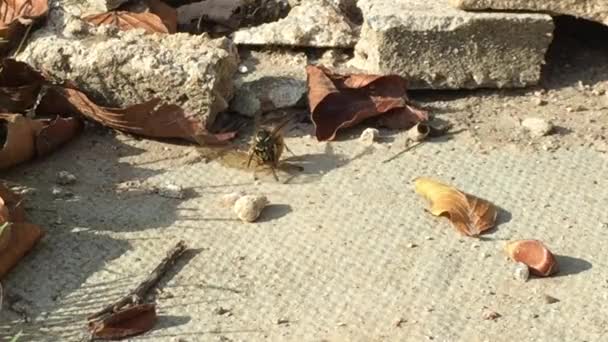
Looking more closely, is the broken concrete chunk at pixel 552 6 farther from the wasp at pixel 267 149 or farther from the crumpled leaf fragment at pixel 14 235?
the crumpled leaf fragment at pixel 14 235

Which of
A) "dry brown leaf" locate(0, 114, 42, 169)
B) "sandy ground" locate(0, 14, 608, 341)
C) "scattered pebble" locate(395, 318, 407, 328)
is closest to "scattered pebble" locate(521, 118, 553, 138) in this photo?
"sandy ground" locate(0, 14, 608, 341)

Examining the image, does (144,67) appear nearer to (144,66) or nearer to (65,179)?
(144,66)

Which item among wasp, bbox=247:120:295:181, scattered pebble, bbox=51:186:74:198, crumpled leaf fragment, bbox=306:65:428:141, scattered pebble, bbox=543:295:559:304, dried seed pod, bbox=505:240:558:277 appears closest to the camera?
scattered pebble, bbox=543:295:559:304

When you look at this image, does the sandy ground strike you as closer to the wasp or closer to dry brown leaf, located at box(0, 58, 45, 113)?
the wasp

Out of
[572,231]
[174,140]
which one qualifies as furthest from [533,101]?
[174,140]

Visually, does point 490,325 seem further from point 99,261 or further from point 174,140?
point 174,140
